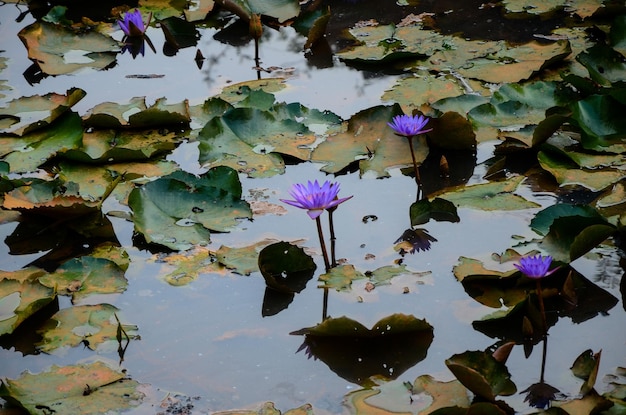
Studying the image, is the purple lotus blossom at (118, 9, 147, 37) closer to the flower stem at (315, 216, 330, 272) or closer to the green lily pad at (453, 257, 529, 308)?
the flower stem at (315, 216, 330, 272)

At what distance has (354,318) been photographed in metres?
1.97

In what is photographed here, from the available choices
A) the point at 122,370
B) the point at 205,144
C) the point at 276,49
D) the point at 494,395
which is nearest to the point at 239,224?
the point at 205,144

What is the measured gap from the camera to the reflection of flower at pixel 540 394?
1677 millimetres

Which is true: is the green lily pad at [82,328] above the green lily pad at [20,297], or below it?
below

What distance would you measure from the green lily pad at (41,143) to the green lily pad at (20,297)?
A: 1.96 feet

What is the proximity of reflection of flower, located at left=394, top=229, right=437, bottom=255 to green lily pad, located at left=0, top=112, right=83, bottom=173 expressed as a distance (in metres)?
1.11

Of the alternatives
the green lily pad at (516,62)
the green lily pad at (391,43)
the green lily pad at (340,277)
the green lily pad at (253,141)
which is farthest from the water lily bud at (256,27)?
the green lily pad at (340,277)

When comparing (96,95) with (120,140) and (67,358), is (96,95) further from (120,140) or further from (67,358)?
(67,358)

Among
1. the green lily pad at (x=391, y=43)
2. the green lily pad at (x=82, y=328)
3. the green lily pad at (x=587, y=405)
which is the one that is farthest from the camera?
the green lily pad at (x=391, y=43)

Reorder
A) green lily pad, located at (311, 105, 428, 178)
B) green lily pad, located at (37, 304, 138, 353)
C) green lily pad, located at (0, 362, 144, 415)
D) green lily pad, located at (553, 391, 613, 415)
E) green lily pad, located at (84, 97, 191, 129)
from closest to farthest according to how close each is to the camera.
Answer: green lily pad, located at (553, 391, 613, 415)
green lily pad, located at (0, 362, 144, 415)
green lily pad, located at (37, 304, 138, 353)
green lily pad, located at (311, 105, 428, 178)
green lily pad, located at (84, 97, 191, 129)

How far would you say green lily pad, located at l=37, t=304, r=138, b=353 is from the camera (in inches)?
76.3

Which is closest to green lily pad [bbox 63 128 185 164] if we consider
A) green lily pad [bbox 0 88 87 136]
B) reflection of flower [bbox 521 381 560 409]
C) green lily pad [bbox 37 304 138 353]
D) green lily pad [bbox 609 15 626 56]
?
green lily pad [bbox 0 88 87 136]

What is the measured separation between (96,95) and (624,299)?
1.97m

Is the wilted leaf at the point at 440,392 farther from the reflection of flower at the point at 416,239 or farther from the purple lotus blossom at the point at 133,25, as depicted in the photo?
the purple lotus blossom at the point at 133,25
